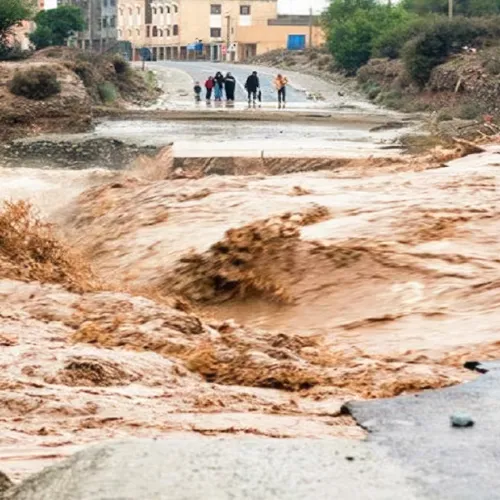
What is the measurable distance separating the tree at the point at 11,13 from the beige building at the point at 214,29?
5563 cm

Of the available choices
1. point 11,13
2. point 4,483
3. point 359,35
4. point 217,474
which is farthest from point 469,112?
point 4,483

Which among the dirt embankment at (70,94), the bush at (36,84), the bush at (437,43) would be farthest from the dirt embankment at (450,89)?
the bush at (36,84)

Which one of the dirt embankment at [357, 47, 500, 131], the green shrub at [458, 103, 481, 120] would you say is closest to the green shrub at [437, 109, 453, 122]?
the dirt embankment at [357, 47, 500, 131]

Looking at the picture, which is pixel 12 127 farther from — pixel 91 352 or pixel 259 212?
pixel 91 352

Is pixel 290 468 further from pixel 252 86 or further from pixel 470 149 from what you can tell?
pixel 252 86

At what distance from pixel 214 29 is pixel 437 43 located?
2633 inches

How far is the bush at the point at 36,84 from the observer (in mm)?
46375

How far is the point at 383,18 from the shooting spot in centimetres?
8006

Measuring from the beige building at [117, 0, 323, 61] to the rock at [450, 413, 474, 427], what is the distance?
4519 inches

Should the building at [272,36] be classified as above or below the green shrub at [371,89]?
below

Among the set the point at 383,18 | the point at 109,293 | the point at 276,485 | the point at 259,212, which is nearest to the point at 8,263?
the point at 109,293

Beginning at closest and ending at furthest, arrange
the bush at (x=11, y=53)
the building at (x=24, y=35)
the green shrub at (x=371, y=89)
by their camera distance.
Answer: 1. the green shrub at (x=371, y=89)
2. the bush at (x=11, y=53)
3. the building at (x=24, y=35)

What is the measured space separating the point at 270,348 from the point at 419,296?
200cm

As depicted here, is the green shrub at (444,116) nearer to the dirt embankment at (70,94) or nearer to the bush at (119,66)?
the dirt embankment at (70,94)
